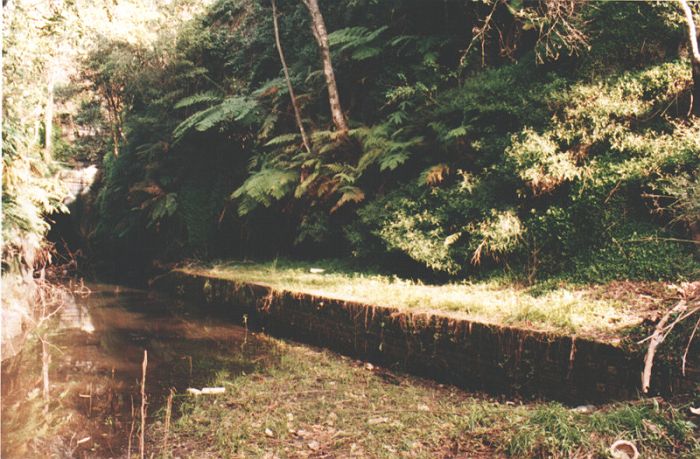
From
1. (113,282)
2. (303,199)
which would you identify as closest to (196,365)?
(303,199)

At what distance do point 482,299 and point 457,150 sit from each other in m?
2.64

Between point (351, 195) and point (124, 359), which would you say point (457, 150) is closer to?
point (351, 195)

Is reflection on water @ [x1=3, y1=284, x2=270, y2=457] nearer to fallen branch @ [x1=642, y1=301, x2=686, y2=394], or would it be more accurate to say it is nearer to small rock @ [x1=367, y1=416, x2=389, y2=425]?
small rock @ [x1=367, y1=416, x2=389, y2=425]

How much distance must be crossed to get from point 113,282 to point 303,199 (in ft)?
25.1

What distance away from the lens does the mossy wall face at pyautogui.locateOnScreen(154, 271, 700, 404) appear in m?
4.01

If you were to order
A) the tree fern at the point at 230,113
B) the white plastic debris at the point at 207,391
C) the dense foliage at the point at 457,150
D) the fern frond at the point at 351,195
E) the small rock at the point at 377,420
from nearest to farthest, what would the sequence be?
the small rock at the point at 377,420 → the white plastic debris at the point at 207,391 → the dense foliage at the point at 457,150 → the fern frond at the point at 351,195 → the tree fern at the point at 230,113

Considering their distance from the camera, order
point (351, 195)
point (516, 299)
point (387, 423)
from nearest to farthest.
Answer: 1. point (387, 423)
2. point (516, 299)
3. point (351, 195)

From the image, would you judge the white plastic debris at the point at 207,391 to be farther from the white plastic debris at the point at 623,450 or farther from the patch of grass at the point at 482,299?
the white plastic debris at the point at 623,450

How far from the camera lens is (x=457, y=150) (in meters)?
7.46

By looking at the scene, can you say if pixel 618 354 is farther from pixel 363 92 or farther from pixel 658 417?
pixel 363 92

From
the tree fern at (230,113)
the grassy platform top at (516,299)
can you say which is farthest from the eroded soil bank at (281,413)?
the tree fern at (230,113)

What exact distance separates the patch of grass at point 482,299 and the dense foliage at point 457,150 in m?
0.45

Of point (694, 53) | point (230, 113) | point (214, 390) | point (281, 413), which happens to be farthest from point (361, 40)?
point (281, 413)

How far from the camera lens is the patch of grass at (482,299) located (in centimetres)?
450
